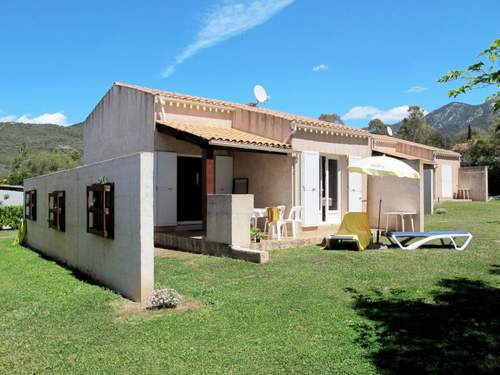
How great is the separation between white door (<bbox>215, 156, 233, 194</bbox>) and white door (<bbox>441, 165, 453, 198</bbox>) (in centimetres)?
2347

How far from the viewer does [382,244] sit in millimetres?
11828

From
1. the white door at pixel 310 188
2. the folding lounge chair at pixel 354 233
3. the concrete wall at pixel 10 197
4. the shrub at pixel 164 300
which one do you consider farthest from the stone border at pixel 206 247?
the concrete wall at pixel 10 197

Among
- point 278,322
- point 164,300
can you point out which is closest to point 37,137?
point 164,300

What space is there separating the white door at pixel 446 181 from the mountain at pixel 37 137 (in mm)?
57741

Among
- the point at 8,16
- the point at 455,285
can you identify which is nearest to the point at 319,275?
the point at 455,285

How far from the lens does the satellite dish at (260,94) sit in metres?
19.1

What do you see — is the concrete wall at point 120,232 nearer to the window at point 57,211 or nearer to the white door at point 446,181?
the window at point 57,211

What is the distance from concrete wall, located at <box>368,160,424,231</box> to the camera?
44.1 ft

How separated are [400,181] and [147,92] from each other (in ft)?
29.9

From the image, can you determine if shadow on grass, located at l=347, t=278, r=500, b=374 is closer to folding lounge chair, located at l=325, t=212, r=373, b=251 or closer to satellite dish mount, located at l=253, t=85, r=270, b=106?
folding lounge chair, located at l=325, t=212, r=373, b=251

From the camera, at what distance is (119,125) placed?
16.6 m

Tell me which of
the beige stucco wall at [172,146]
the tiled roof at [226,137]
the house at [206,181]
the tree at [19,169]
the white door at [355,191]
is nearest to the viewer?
the house at [206,181]

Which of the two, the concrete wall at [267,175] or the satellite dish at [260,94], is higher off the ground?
the satellite dish at [260,94]

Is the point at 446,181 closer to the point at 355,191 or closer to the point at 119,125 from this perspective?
the point at 355,191
